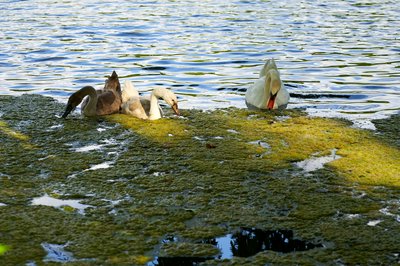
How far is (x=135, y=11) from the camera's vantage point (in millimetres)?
20672

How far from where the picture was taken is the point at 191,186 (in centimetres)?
563

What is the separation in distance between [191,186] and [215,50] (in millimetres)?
8289

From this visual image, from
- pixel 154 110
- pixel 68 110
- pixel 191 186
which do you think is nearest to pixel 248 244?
pixel 191 186

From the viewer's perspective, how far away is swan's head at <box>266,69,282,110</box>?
8812 mm

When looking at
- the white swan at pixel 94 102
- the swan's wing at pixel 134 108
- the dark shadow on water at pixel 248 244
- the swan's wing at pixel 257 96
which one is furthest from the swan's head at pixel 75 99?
the dark shadow on water at pixel 248 244

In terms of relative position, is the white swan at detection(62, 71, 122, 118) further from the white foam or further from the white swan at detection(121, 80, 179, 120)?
the white foam

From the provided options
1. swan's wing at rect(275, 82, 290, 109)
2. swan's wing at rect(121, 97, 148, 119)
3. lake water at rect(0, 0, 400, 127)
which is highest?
swan's wing at rect(121, 97, 148, 119)

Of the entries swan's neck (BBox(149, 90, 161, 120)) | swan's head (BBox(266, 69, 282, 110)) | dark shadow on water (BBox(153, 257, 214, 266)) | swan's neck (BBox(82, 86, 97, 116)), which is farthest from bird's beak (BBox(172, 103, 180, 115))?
dark shadow on water (BBox(153, 257, 214, 266))

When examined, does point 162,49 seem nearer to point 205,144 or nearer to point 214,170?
point 205,144

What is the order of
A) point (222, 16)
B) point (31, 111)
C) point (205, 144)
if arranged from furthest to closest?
point (222, 16) < point (31, 111) < point (205, 144)

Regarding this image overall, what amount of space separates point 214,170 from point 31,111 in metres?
3.25

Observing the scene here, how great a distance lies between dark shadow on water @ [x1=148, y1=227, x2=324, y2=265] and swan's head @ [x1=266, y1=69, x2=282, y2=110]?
421 centimetres

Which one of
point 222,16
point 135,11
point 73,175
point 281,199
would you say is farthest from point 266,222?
point 135,11

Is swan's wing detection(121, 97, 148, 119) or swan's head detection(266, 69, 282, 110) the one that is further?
swan's head detection(266, 69, 282, 110)
